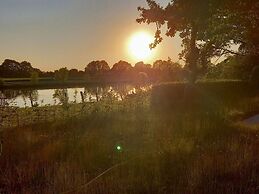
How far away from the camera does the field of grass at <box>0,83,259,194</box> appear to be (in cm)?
907

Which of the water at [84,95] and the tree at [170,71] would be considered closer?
the water at [84,95]

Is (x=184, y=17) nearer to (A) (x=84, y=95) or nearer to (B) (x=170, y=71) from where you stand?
(A) (x=84, y=95)

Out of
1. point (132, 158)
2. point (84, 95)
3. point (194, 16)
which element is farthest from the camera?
point (84, 95)

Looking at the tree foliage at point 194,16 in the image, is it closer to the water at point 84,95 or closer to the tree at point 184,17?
the tree at point 184,17

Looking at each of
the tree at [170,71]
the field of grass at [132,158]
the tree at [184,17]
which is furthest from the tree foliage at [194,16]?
the tree at [170,71]

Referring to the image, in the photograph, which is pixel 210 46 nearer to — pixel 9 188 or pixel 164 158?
pixel 164 158

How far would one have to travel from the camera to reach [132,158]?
36.3 ft

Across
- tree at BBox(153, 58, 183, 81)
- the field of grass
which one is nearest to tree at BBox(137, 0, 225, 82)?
the field of grass

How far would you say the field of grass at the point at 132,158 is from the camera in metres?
9.07

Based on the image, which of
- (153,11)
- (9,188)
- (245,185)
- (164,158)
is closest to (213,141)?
(164,158)

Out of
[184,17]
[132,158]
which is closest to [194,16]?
[184,17]

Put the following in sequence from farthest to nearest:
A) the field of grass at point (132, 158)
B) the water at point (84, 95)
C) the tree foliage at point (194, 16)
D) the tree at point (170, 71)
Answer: the tree at point (170, 71)
the water at point (84, 95)
the tree foliage at point (194, 16)
the field of grass at point (132, 158)

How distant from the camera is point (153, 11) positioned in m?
19.5

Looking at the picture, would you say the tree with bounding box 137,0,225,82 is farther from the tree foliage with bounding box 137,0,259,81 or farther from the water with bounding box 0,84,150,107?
the water with bounding box 0,84,150,107
